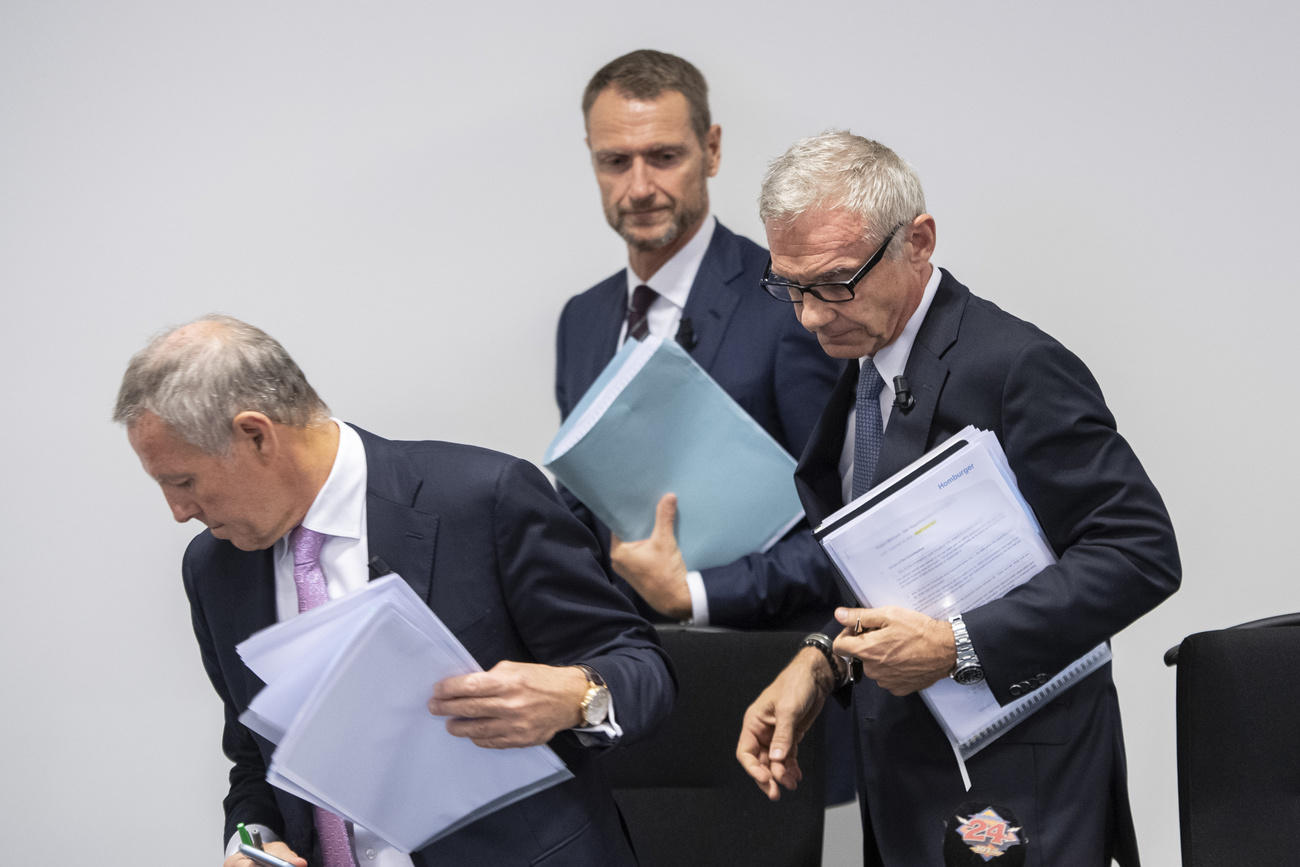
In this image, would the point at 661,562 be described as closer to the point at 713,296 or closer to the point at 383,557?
the point at 713,296

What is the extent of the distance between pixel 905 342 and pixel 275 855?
1067mm

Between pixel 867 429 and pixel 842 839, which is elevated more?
pixel 867 429

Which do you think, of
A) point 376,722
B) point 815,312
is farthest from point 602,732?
point 815,312

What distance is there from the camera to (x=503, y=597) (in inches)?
67.1

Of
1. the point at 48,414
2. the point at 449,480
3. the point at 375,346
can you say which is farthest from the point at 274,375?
the point at 48,414

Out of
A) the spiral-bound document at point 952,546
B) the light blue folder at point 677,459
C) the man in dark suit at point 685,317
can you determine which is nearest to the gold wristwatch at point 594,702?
the spiral-bound document at point 952,546

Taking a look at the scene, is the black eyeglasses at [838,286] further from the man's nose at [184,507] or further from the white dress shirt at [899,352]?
the man's nose at [184,507]

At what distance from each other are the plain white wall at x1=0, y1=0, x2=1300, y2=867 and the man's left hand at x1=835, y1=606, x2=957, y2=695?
1.63 m

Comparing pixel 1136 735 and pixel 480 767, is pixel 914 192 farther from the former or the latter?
pixel 1136 735

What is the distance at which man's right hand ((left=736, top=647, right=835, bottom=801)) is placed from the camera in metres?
1.80

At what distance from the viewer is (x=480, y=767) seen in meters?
1.59

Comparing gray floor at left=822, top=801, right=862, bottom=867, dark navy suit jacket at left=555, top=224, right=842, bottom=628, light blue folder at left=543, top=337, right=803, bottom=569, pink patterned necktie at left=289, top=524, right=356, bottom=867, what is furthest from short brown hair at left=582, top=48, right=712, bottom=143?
gray floor at left=822, top=801, right=862, bottom=867

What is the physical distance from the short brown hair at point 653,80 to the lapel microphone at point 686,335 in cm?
42

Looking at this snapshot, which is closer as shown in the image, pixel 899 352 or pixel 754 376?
pixel 899 352
